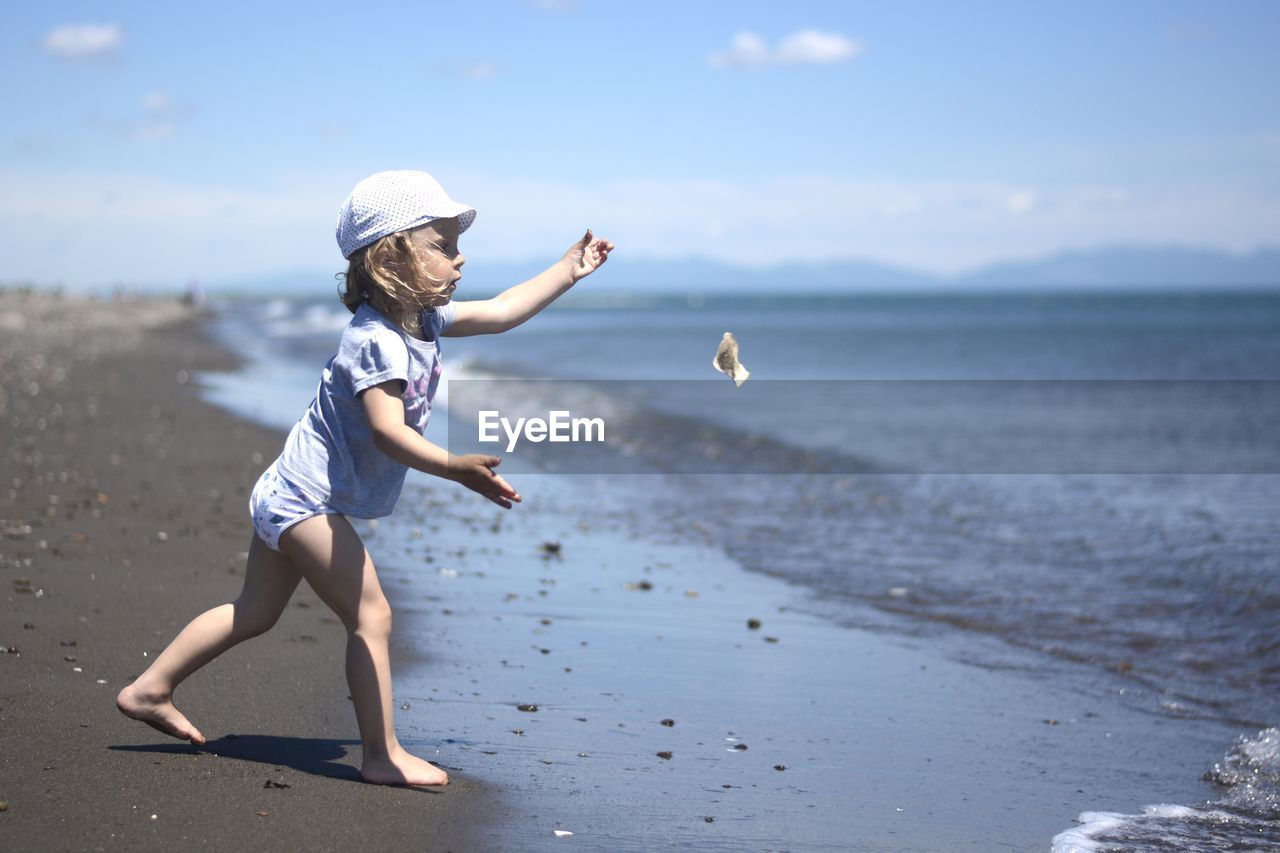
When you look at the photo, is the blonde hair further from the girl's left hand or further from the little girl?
the girl's left hand

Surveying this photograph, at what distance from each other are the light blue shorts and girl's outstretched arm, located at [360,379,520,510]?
0.31 metres

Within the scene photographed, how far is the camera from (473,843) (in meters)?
3.11

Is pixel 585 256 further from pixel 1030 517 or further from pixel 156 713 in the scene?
pixel 1030 517

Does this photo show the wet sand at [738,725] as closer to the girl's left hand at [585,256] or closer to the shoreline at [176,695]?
the shoreline at [176,695]

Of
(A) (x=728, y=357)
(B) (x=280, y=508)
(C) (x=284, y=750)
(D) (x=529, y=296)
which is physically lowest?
(C) (x=284, y=750)

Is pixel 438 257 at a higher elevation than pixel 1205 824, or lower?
higher

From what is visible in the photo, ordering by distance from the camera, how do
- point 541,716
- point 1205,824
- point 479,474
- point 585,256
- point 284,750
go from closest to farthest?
1. point 479,474
2. point 1205,824
3. point 284,750
4. point 585,256
5. point 541,716

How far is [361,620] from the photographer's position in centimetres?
347

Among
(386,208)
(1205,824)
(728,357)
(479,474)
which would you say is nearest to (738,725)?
(728,357)

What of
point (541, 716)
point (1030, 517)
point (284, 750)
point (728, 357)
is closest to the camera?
point (284, 750)

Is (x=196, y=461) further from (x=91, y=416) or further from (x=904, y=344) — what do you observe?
(x=904, y=344)

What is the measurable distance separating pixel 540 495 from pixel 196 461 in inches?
117

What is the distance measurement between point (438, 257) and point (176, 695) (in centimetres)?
193

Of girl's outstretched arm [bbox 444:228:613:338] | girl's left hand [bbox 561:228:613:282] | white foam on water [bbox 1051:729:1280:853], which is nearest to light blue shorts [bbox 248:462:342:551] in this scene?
girl's outstretched arm [bbox 444:228:613:338]
